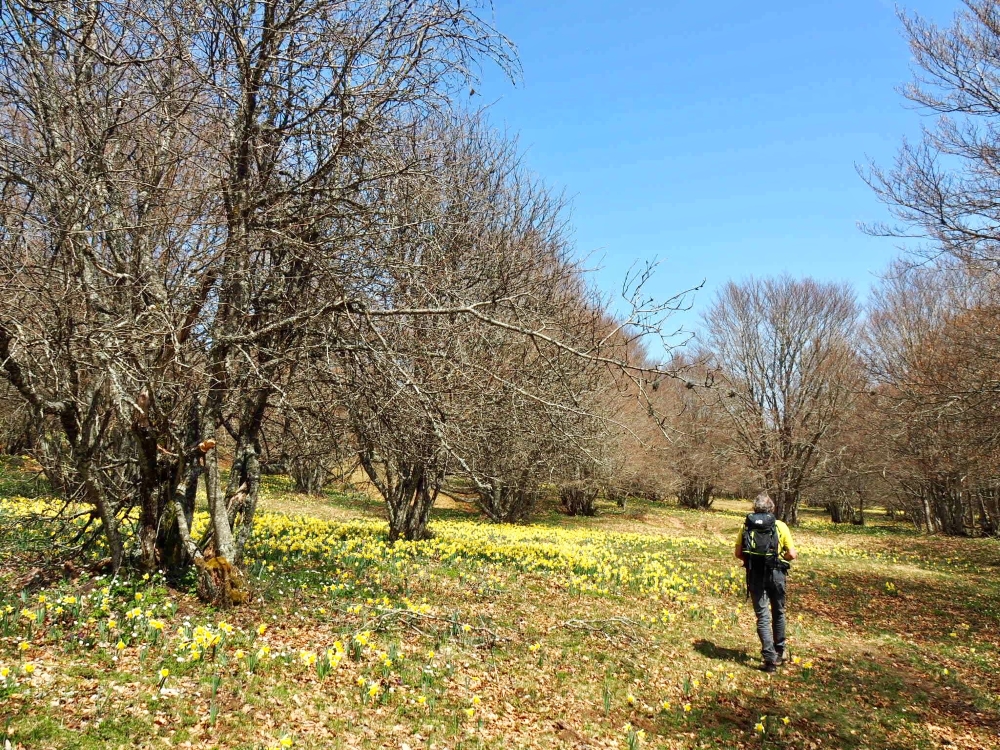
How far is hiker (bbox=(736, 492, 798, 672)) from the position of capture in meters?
7.19

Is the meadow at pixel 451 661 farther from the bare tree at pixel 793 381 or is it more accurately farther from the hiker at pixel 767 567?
the bare tree at pixel 793 381

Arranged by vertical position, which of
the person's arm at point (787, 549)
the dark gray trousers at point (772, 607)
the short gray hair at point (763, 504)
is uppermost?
the short gray hair at point (763, 504)

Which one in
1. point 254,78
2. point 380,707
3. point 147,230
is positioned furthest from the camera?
point 254,78

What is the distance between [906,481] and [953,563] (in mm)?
15699

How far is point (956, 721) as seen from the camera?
6.09 metres

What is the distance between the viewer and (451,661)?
5605 mm

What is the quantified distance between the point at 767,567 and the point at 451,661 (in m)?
3.96

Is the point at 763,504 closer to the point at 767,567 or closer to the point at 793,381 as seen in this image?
the point at 767,567

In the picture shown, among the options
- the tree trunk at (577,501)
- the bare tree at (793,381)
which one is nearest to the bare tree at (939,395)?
the bare tree at (793,381)

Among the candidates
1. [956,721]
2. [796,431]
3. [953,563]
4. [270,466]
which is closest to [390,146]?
[270,466]

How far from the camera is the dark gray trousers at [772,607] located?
23.5ft

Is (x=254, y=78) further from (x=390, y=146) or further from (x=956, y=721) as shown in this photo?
(x=956, y=721)

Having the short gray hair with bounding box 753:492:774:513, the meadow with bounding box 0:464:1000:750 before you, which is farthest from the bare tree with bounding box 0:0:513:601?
the short gray hair with bounding box 753:492:774:513

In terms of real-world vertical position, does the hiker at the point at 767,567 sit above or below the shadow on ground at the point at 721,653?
above
